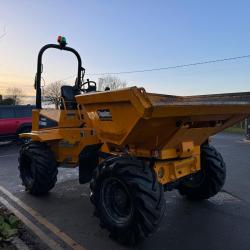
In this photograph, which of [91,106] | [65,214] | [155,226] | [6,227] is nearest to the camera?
[155,226]

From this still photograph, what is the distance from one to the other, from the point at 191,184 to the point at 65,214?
2313mm

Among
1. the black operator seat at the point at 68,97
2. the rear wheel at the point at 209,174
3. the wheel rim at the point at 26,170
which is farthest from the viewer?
the wheel rim at the point at 26,170

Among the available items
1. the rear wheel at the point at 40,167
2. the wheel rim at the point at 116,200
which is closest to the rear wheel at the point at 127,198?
the wheel rim at the point at 116,200

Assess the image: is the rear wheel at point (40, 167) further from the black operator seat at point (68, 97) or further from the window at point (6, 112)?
the window at point (6, 112)

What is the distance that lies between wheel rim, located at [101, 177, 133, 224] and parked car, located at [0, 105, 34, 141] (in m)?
11.5

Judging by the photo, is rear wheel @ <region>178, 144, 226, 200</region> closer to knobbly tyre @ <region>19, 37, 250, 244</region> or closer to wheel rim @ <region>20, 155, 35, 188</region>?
knobbly tyre @ <region>19, 37, 250, 244</region>

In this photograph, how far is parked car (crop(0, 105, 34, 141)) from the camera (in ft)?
48.9

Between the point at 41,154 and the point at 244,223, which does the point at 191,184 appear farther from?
the point at 41,154

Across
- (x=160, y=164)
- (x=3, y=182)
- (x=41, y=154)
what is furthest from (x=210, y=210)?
(x=3, y=182)

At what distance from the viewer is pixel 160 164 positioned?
460 centimetres

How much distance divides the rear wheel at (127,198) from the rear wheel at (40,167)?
1.81 m

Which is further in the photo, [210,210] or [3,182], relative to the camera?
[3,182]

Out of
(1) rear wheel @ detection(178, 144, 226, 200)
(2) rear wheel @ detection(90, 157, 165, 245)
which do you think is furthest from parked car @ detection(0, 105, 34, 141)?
(2) rear wheel @ detection(90, 157, 165, 245)

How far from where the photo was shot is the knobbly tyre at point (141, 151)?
396 cm
